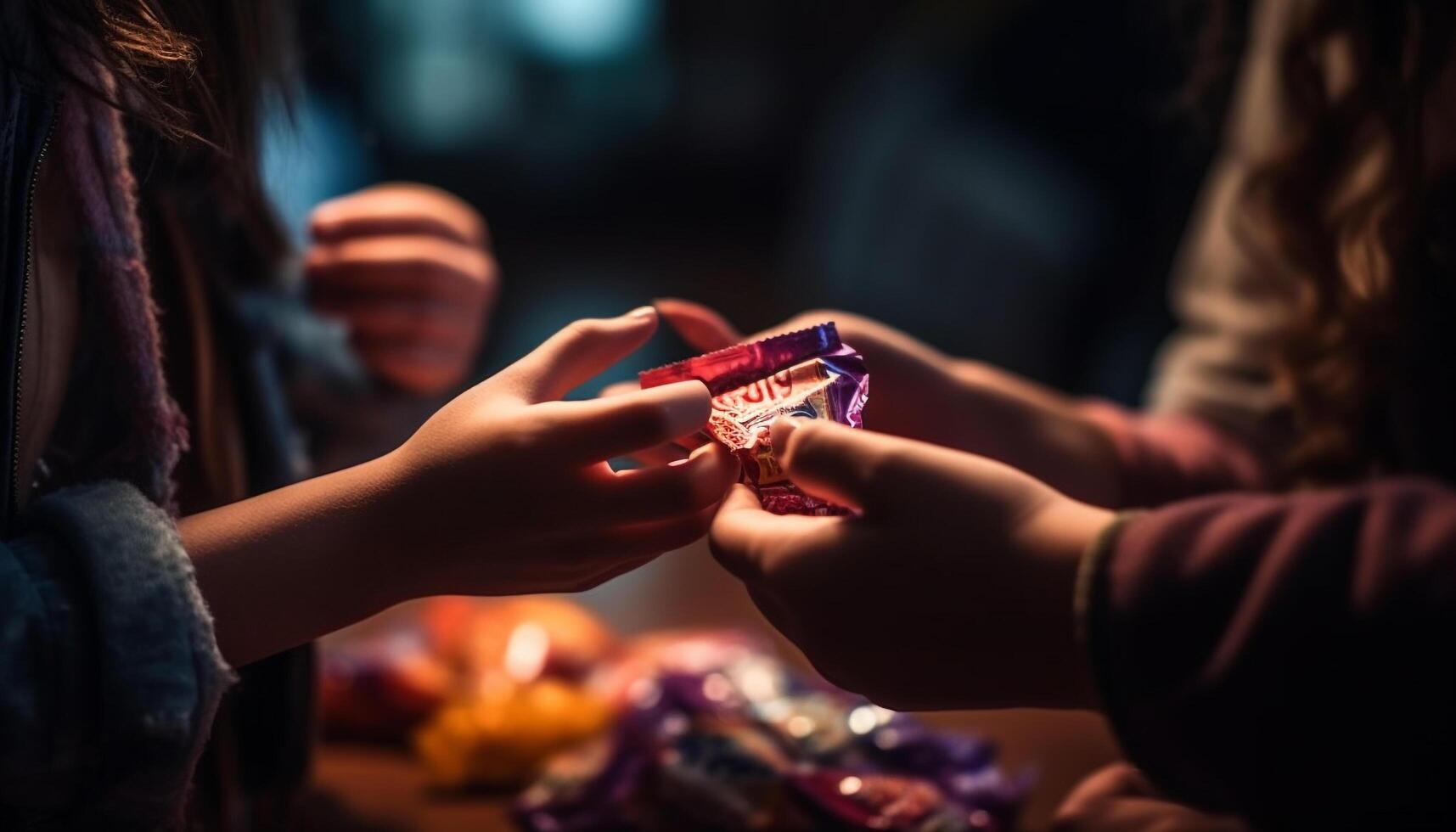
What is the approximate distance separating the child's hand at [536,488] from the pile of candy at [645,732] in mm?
172

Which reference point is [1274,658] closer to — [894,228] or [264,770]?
[264,770]

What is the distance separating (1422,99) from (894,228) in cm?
137

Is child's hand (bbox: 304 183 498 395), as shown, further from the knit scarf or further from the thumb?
the thumb

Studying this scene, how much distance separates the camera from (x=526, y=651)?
80 centimetres

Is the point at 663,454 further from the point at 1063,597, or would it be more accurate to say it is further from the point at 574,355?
the point at 1063,597

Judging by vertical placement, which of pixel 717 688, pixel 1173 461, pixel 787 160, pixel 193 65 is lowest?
pixel 787 160

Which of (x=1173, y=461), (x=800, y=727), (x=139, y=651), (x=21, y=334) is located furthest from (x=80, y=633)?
(x=1173, y=461)

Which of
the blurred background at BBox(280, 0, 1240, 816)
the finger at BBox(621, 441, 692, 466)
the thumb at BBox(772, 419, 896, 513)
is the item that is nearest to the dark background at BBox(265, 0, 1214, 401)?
the blurred background at BBox(280, 0, 1240, 816)

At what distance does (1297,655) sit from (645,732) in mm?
383

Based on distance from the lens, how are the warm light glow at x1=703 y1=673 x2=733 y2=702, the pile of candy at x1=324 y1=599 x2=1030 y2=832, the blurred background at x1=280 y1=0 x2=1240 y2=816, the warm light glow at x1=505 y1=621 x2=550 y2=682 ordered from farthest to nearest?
the blurred background at x1=280 y1=0 x2=1240 y2=816
the warm light glow at x1=505 y1=621 x2=550 y2=682
the warm light glow at x1=703 y1=673 x2=733 y2=702
the pile of candy at x1=324 y1=599 x2=1030 y2=832

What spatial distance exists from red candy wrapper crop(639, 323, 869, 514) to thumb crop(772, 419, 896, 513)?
0.04 m

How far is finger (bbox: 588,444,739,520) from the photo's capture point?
0.42 metres

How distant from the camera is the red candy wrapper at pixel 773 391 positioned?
0.45 metres

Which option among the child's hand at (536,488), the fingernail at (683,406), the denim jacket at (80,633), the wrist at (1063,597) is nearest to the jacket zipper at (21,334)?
the denim jacket at (80,633)
